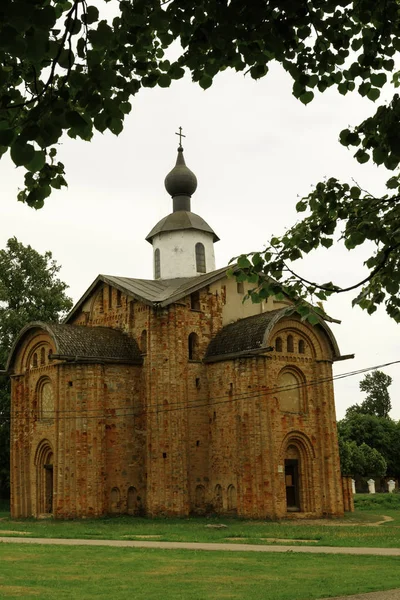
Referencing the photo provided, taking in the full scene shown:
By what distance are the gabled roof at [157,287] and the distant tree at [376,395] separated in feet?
156

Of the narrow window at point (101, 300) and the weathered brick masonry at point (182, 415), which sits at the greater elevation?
the narrow window at point (101, 300)

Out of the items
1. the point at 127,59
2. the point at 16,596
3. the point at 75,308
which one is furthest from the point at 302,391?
the point at 127,59

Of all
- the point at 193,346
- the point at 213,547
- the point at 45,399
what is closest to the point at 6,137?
the point at 213,547

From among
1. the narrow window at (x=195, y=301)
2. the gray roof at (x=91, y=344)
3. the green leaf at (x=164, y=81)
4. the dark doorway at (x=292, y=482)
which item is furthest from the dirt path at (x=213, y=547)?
the green leaf at (x=164, y=81)

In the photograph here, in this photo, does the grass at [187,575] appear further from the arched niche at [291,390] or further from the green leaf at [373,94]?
the arched niche at [291,390]

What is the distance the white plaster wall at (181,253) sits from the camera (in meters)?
33.4

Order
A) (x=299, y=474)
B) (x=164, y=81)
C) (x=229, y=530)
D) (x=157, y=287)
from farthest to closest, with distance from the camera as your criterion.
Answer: (x=157, y=287) < (x=299, y=474) < (x=229, y=530) < (x=164, y=81)

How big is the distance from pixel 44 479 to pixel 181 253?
442 inches

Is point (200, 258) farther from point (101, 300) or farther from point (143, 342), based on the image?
point (143, 342)

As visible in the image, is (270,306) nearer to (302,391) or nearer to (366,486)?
(302,391)

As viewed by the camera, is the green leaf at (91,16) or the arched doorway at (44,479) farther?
the arched doorway at (44,479)

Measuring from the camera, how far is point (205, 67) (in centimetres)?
573

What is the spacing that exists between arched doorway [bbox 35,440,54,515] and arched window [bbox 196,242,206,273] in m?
10.1

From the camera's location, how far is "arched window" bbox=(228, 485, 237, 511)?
27906mm
